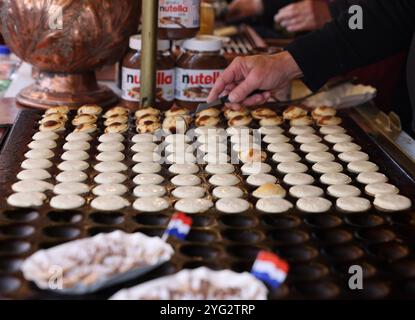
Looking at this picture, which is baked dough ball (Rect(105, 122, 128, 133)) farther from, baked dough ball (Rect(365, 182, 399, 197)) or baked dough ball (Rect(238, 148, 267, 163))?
baked dough ball (Rect(365, 182, 399, 197))

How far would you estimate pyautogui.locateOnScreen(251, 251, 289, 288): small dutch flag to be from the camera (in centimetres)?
107

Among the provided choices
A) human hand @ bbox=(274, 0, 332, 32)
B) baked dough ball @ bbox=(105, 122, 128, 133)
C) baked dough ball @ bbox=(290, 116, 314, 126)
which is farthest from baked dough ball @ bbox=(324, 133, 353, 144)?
human hand @ bbox=(274, 0, 332, 32)

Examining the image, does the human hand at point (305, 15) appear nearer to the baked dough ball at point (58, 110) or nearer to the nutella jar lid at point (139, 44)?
the nutella jar lid at point (139, 44)

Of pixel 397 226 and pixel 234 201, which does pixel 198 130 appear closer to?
pixel 234 201

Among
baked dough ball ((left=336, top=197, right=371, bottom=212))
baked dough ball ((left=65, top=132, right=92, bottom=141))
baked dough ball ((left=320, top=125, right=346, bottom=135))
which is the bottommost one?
baked dough ball ((left=320, top=125, right=346, bottom=135))

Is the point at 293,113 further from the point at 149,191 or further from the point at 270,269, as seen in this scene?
the point at 270,269

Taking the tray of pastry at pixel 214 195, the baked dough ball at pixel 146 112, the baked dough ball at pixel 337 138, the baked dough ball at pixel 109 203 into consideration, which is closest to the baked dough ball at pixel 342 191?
the tray of pastry at pixel 214 195

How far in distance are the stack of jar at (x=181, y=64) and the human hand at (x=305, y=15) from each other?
1.52 metres

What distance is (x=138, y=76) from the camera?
2.13 m

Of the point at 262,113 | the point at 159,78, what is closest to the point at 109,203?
the point at 262,113

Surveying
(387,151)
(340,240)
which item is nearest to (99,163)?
(340,240)

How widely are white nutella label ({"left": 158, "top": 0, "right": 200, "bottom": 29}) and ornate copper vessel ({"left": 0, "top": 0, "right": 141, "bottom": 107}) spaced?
10 centimetres

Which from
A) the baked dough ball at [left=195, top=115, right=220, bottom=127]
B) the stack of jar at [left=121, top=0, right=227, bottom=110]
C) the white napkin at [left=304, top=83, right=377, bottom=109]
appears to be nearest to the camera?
the baked dough ball at [left=195, top=115, right=220, bottom=127]

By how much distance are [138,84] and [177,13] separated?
10.2 inches
